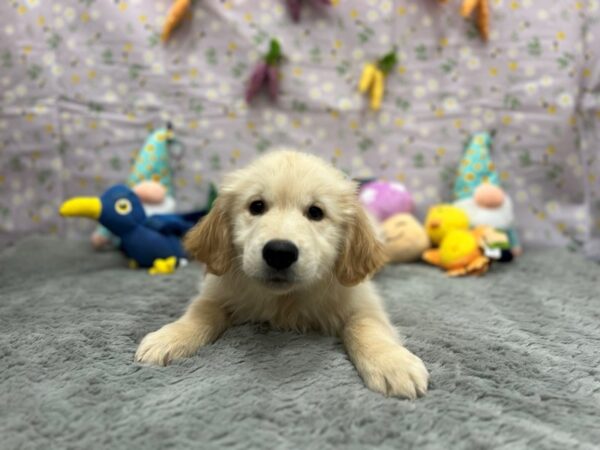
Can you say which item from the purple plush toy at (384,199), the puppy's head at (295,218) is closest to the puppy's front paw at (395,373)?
the puppy's head at (295,218)

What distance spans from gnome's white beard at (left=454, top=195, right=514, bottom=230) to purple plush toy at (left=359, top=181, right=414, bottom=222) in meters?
0.34

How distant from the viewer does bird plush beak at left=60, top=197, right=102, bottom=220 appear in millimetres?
2328

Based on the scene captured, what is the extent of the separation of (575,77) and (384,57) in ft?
3.80

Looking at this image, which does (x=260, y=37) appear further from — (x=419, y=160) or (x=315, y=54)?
(x=419, y=160)

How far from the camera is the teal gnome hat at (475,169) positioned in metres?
2.87

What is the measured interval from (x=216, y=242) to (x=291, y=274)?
1.26ft

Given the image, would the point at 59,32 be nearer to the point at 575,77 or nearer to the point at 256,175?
the point at 256,175

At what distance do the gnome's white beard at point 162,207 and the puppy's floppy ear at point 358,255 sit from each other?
149 centimetres

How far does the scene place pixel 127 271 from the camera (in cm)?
246

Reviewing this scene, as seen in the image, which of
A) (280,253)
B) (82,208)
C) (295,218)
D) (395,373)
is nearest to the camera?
(395,373)

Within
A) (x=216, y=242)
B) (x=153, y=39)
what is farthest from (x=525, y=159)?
(x=153, y=39)

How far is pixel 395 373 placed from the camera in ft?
4.08

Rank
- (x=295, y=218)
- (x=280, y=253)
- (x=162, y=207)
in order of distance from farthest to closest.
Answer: (x=162, y=207)
(x=295, y=218)
(x=280, y=253)

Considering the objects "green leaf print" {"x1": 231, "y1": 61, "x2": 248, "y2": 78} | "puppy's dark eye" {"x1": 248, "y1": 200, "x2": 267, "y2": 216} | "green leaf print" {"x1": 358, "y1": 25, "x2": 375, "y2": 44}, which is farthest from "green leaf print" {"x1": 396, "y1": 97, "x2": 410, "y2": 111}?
"puppy's dark eye" {"x1": 248, "y1": 200, "x2": 267, "y2": 216}
